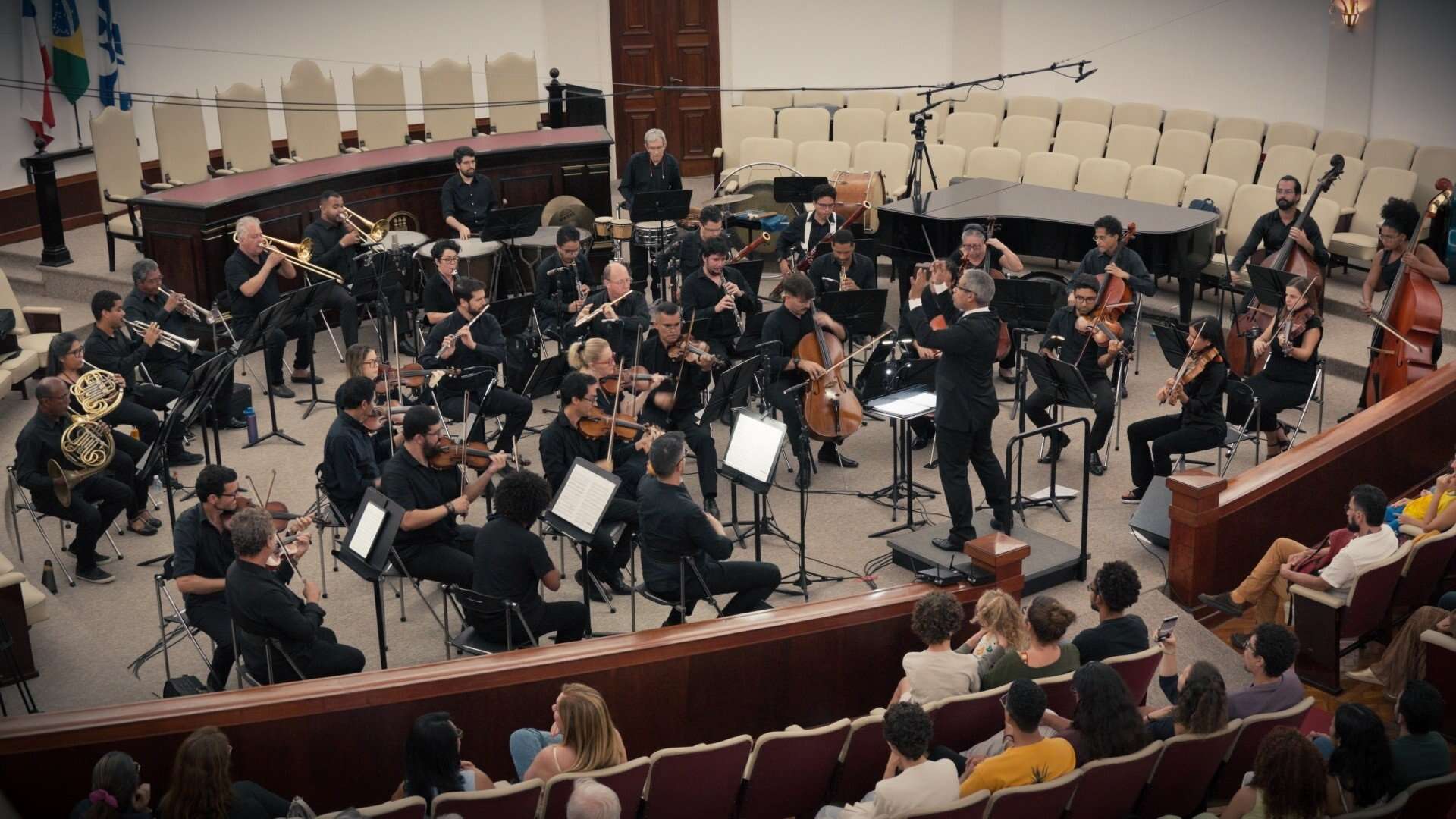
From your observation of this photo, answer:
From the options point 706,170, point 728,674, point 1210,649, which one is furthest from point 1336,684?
point 706,170

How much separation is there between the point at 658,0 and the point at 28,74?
666 cm

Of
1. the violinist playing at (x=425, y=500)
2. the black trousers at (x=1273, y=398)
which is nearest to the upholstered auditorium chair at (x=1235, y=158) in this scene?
the black trousers at (x=1273, y=398)

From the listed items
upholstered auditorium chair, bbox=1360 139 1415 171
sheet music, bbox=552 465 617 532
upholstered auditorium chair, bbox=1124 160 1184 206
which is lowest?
sheet music, bbox=552 465 617 532

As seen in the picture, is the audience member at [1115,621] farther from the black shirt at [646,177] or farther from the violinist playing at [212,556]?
the black shirt at [646,177]

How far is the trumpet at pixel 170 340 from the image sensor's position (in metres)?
8.80

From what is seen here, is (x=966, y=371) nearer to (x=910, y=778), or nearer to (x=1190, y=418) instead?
(x=1190, y=418)

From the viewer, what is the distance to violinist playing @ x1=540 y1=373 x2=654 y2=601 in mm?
7270

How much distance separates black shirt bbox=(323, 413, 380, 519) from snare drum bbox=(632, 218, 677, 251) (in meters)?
4.73

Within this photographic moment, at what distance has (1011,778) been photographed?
4.80m

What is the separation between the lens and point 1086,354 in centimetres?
865

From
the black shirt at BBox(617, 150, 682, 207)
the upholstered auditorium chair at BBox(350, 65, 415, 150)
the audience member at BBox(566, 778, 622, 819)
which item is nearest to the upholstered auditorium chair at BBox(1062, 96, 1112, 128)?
the black shirt at BBox(617, 150, 682, 207)

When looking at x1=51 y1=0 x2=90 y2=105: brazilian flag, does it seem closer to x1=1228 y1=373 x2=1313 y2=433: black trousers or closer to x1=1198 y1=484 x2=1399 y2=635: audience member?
x1=1228 y1=373 x2=1313 y2=433: black trousers

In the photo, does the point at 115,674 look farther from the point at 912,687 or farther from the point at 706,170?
Result: the point at 706,170

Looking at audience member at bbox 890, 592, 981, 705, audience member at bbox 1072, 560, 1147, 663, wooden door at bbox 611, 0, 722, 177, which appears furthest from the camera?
wooden door at bbox 611, 0, 722, 177
